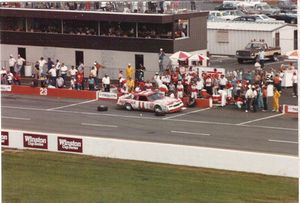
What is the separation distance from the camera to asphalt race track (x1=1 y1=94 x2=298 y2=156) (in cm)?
2645

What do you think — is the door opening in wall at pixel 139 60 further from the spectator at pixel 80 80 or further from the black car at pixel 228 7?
the black car at pixel 228 7

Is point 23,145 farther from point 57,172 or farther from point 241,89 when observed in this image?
point 241,89

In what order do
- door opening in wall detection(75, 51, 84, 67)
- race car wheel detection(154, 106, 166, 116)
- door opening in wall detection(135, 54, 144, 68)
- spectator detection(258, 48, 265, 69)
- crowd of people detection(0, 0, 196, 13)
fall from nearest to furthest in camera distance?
race car wheel detection(154, 106, 166, 116)
crowd of people detection(0, 0, 196, 13)
door opening in wall detection(135, 54, 144, 68)
spectator detection(258, 48, 265, 69)
door opening in wall detection(75, 51, 84, 67)

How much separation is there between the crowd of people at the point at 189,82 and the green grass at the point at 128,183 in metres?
9.77

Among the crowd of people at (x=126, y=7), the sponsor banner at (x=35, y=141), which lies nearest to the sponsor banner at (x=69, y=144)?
the sponsor banner at (x=35, y=141)

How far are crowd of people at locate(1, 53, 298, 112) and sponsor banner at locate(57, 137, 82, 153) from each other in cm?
904

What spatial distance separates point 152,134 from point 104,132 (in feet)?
6.11

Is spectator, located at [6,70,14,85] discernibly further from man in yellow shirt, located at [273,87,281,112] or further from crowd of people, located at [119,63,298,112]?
man in yellow shirt, located at [273,87,281,112]

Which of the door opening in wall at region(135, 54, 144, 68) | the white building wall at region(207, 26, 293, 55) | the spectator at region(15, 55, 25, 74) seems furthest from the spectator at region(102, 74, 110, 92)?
the white building wall at region(207, 26, 293, 55)

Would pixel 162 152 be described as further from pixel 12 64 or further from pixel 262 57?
pixel 262 57

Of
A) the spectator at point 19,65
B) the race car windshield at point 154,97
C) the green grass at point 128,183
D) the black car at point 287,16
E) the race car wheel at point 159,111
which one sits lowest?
the green grass at point 128,183

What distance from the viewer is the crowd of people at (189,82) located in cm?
3200

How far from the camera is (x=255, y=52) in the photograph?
143 feet

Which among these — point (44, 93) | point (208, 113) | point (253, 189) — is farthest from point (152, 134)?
point (44, 93)
